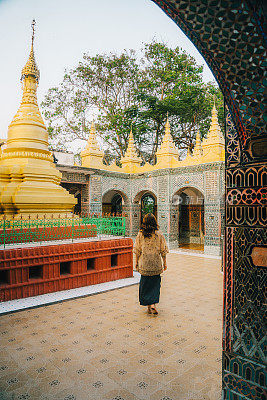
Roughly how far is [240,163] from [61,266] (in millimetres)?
A: 5203

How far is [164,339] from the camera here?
4059 mm

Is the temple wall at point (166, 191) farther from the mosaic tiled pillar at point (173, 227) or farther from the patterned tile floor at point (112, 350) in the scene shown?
the patterned tile floor at point (112, 350)

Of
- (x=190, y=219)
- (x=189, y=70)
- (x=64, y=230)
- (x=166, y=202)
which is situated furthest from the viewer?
(x=189, y=70)

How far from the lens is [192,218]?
17.3 m

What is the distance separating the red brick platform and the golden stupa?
1.98 meters

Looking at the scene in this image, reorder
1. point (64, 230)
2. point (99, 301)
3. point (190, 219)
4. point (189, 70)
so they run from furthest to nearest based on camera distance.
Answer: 1. point (189, 70)
2. point (190, 219)
3. point (64, 230)
4. point (99, 301)

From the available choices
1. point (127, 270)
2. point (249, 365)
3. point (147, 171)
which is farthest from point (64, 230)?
point (147, 171)

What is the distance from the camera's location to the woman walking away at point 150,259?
15.8 feet

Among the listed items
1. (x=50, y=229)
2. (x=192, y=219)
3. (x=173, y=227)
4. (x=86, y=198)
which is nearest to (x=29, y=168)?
(x=50, y=229)

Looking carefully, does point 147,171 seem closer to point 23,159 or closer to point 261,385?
point 23,159

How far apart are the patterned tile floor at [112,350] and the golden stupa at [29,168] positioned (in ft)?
10.3

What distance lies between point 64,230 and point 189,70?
18.0 m

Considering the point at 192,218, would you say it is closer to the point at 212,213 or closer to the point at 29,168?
the point at 212,213

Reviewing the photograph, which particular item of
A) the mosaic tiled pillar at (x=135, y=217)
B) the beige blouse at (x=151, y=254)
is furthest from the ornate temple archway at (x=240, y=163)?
the mosaic tiled pillar at (x=135, y=217)
